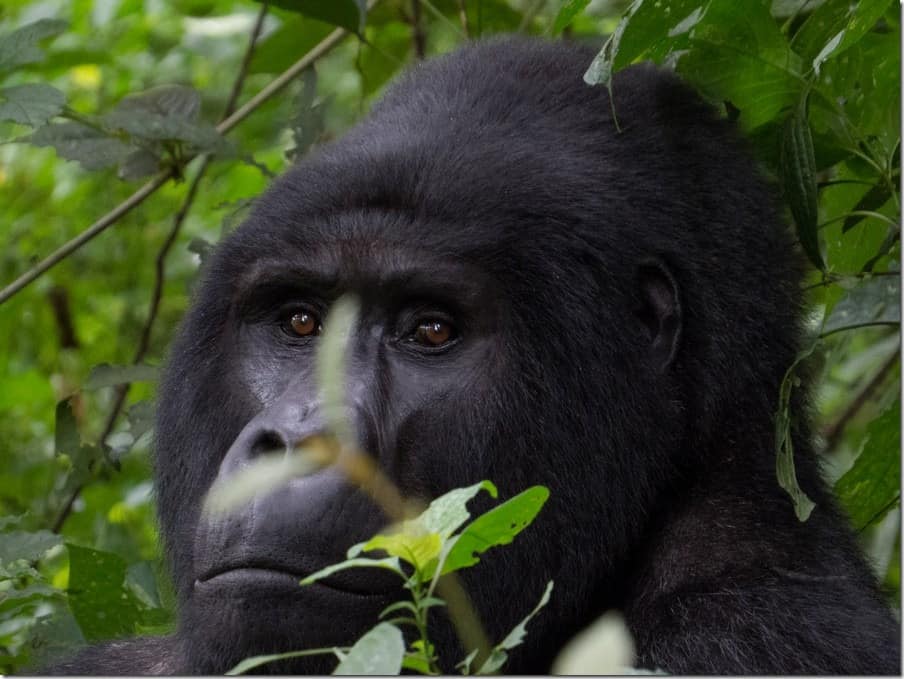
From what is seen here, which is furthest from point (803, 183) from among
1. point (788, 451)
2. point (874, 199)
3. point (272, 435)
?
point (272, 435)

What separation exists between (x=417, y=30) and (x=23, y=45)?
1467mm

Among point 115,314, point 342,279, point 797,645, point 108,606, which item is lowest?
point 115,314

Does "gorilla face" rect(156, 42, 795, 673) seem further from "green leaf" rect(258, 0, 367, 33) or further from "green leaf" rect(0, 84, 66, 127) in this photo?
"green leaf" rect(258, 0, 367, 33)

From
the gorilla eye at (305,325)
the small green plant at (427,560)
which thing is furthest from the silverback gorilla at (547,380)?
the small green plant at (427,560)

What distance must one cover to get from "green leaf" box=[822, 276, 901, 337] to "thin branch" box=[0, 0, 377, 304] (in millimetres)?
1784

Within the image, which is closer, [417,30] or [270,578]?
[270,578]

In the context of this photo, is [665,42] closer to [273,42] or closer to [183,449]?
[183,449]

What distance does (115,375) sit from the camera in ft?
13.2

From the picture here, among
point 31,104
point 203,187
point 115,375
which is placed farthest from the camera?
point 203,187

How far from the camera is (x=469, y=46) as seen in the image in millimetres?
3486

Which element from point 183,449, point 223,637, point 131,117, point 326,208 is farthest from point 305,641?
point 131,117

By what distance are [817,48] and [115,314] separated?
4.48 m

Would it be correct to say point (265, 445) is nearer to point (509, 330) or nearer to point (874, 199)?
point (509, 330)

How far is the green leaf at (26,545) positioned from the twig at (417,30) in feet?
7.71
